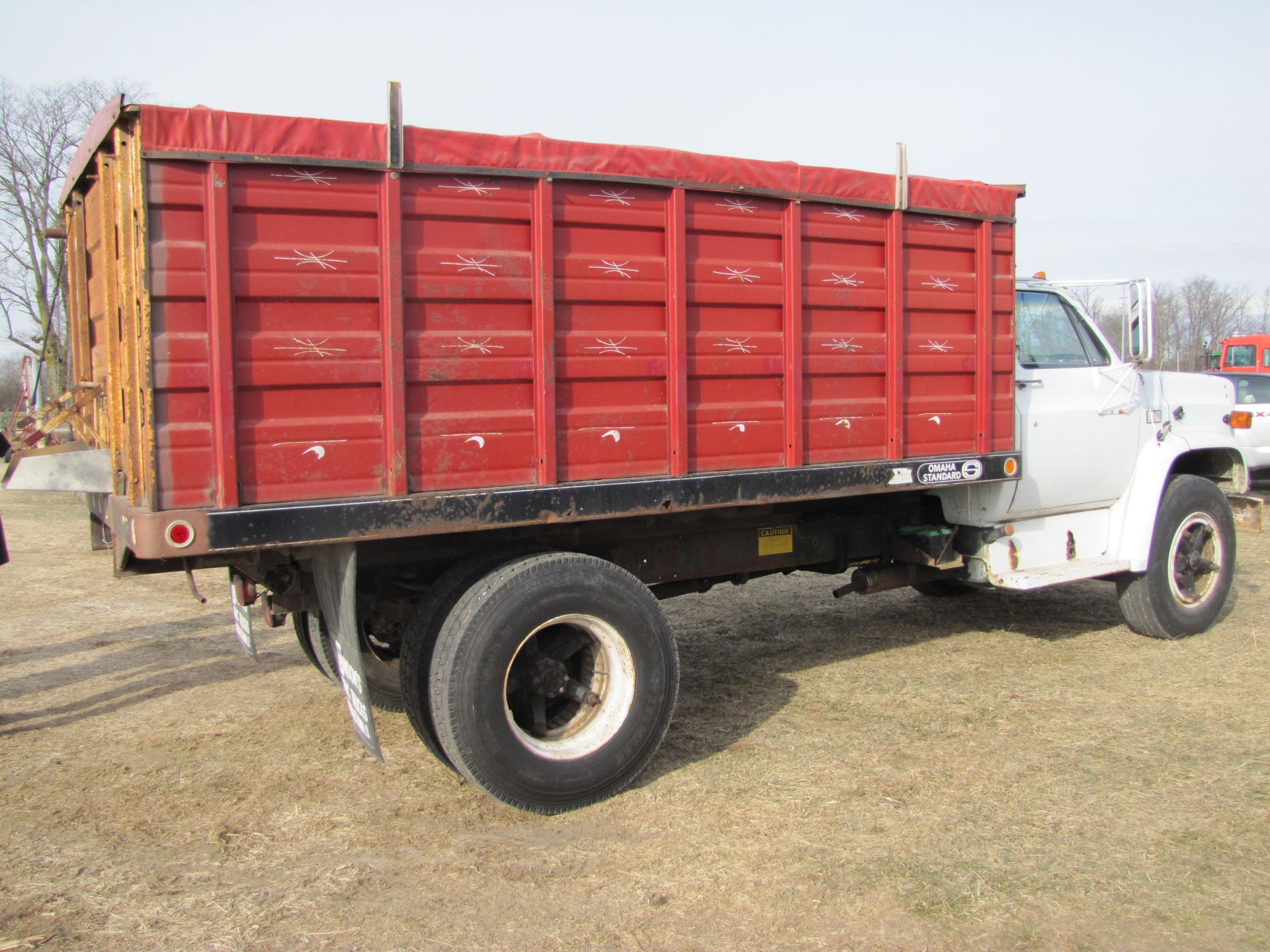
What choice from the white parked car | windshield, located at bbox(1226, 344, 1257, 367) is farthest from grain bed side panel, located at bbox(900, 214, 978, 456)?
windshield, located at bbox(1226, 344, 1257, 367)

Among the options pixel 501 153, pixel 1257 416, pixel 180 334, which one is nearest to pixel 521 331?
pixel 501 153

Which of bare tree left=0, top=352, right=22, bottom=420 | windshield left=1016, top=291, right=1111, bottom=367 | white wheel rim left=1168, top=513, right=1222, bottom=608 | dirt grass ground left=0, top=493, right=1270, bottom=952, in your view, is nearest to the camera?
dirt grass ground left=0, top=493, right=1270, bottom=952

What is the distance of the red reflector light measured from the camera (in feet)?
11.2

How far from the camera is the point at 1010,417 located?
18.3 ft

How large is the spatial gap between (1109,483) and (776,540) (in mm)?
2322

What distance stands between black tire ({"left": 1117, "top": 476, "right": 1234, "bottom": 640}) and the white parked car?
701 centimetres

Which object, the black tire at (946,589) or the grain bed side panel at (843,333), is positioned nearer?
the grain bed side panel at (843,333)

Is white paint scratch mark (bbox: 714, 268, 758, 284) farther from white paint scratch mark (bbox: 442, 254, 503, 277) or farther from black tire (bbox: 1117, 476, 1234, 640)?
black tire (bbox: 1117, 476, 1234, 640)

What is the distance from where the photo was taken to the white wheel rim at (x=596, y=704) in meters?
4.14

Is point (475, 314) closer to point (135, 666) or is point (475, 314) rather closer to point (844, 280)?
point (844, 280)

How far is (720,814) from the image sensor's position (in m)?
4.00

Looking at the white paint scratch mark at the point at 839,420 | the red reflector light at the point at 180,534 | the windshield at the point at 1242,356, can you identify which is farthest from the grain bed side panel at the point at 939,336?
the windshield at the point at 1242,356

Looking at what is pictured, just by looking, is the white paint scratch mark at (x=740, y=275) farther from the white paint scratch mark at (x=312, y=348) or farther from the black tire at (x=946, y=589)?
the black tire at (x=946, y=589)

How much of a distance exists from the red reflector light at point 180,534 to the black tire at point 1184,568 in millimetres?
5502
